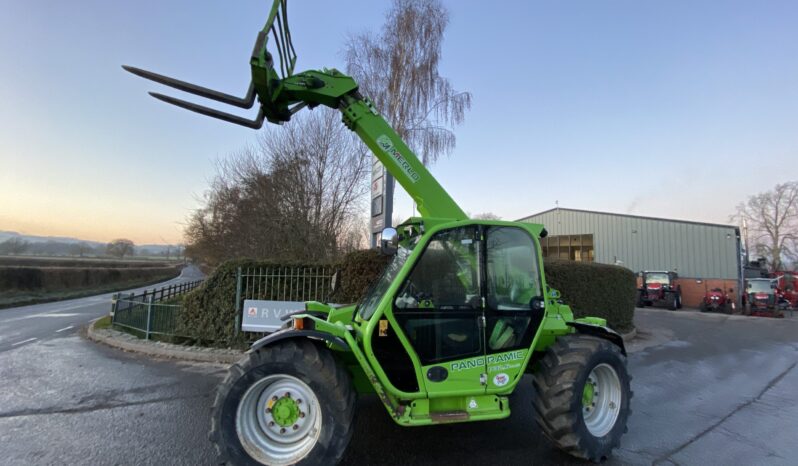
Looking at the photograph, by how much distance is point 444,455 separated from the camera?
12.2ft

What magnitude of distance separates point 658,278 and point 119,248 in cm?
8495

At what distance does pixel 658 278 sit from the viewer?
74.8 ft

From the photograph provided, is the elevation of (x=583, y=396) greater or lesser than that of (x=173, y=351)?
greater

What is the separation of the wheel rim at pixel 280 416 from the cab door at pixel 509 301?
1607 mm

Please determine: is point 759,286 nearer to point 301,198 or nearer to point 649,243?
point 649,243

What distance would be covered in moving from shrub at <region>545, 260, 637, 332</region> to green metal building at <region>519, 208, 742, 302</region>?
1331cm

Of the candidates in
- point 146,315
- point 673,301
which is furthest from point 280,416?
point 673,301

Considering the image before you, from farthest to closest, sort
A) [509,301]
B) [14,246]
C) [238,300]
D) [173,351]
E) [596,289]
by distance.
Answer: [14,246] → [596,289] → [238,300] → [173,351] → [509,301]

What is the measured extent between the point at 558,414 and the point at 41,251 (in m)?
92.3

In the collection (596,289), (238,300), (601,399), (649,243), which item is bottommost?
Result: (601,399)

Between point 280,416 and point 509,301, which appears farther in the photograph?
point 509,301

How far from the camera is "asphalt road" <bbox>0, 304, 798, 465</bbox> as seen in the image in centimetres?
375

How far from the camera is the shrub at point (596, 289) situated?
1065 centimetres

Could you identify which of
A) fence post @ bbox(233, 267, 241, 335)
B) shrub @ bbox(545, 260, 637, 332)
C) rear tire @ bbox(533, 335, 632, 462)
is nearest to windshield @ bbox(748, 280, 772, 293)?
shrub @ bbox(545, 260, 637, 332)
